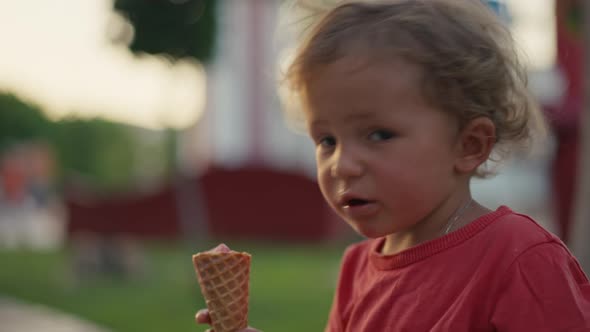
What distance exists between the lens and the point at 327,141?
1.72 m

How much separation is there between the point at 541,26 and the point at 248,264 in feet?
13.8

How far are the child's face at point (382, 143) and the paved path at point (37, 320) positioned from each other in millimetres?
5984

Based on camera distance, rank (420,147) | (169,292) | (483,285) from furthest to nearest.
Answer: (169,292)
(420,147)
(483,285)

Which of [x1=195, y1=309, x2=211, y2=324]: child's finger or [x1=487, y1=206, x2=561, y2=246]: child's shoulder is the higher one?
[x1=487, y1=206, x2=561, y2=246]: child's shoulder

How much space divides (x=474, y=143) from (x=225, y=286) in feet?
1.97

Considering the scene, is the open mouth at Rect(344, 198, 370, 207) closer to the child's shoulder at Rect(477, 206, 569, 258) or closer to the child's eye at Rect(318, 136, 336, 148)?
the child's eye at Rect(318, 136, 336, 148)

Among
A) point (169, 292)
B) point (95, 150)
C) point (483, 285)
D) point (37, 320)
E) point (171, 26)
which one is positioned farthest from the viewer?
point (95, 150)

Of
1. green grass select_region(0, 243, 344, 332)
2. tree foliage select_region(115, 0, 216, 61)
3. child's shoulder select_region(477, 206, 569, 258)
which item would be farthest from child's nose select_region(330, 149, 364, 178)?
tree foliage select_region(115, 0, 216, 61)

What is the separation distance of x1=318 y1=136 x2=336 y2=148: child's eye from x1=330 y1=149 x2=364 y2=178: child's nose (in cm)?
6

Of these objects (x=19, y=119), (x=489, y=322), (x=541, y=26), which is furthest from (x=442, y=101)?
(x=19, y=119)

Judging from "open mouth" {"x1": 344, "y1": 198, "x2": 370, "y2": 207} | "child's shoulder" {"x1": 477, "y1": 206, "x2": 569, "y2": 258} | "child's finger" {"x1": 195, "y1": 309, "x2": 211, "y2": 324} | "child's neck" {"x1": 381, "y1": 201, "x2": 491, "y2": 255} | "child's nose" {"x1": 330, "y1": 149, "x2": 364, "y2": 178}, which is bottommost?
"child's finger" {"x1": 195, "y1": 309, "x2": 211, "y2": 324}

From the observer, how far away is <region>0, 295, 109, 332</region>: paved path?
730 cm

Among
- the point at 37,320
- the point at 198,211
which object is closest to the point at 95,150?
the point at 198,211

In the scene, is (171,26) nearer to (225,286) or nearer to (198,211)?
(225,286)
